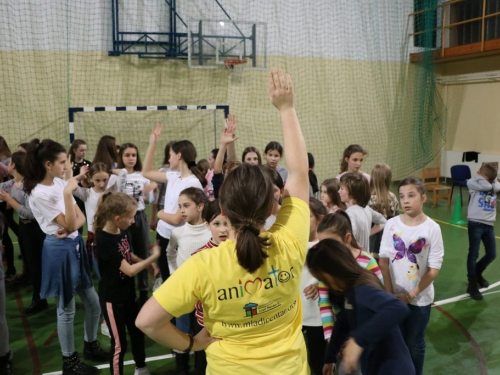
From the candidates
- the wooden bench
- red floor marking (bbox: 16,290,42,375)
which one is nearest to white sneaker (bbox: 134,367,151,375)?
red floor marking (bbox: 16,290,42,375)

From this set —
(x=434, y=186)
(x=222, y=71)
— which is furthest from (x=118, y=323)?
(x=222, y=71)

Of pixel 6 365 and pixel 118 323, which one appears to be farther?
pixel 6 365

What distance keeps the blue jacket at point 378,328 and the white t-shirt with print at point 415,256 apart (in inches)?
42.6

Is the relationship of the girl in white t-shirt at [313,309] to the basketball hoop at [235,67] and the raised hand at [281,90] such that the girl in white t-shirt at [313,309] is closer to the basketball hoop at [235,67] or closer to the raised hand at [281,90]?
the raised hand at [281,90]

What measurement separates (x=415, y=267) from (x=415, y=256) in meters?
0.07

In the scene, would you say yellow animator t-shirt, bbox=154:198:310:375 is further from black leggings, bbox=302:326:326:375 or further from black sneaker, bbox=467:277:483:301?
black sneaker, bbox=467:277:483:301

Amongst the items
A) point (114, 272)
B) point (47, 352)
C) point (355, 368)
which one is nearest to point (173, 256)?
point (114, 272)

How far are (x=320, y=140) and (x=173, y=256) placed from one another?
905 centimetres

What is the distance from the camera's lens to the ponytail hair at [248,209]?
149 cm

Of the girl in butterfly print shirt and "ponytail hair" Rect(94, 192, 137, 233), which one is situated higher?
"ponytail hair" Rect(94, 192, 137, 233)

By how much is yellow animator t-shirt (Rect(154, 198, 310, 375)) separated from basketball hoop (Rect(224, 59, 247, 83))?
937 cm

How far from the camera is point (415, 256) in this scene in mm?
3025

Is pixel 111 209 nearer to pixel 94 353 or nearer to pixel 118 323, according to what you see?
pixel 118 323

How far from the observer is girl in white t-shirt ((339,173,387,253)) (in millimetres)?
3549
